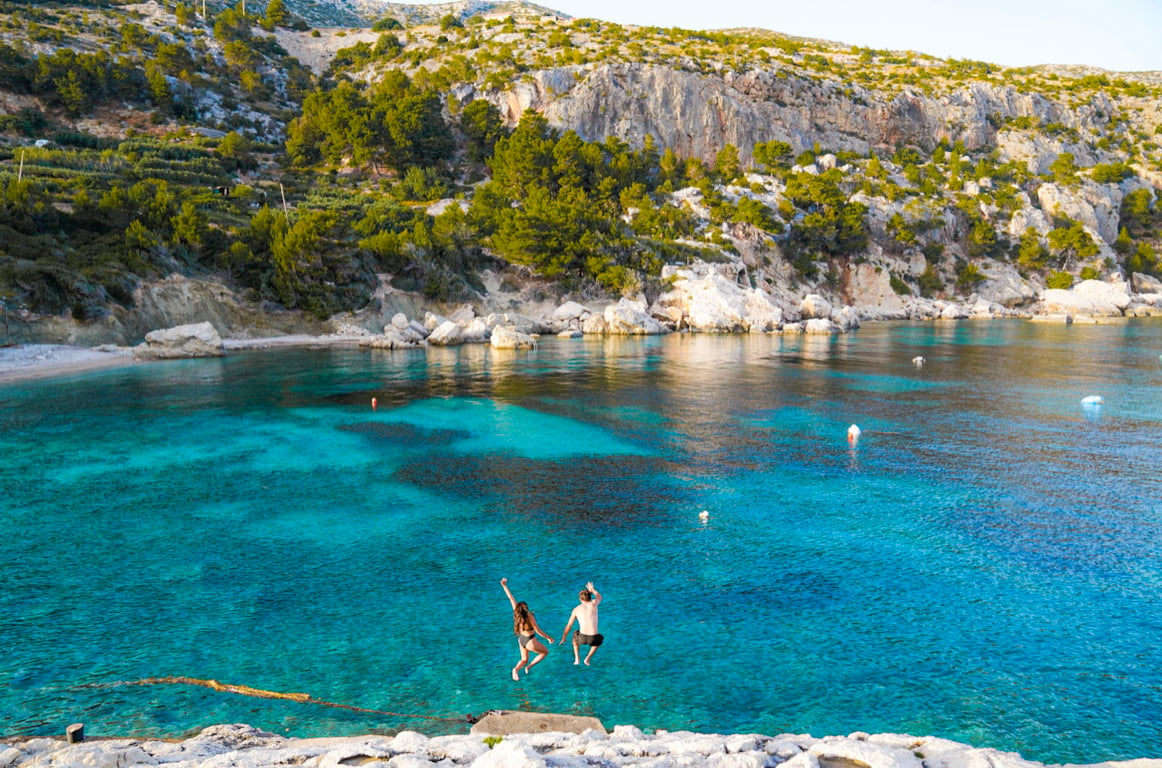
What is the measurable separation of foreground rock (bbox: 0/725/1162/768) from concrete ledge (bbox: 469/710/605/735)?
59cm

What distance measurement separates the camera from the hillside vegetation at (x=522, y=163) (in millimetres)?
58438

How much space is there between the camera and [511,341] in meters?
54.4

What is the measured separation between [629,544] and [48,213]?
178ft

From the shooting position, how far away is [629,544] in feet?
48.8

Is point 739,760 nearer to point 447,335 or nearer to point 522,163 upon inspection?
point 447,335

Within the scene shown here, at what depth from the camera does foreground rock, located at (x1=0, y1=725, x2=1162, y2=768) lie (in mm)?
6195

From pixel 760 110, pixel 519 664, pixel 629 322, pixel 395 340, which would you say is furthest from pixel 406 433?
pixel 760 110

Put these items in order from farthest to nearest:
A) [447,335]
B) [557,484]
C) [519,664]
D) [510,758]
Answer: [447,335]
[557,484]
[519,664]
[510,758]

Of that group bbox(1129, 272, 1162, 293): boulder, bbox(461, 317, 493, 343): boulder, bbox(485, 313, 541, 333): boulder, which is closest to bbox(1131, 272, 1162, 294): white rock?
bbox(1129, 272, 1162, 293): boulder

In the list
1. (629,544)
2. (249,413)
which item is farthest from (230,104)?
(629,544)

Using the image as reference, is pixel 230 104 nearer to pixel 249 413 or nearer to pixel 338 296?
pixel 338 296

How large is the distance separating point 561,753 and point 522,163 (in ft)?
288

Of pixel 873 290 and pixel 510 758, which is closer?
pixel 510 758

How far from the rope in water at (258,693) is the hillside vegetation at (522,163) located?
4336 centimetres
